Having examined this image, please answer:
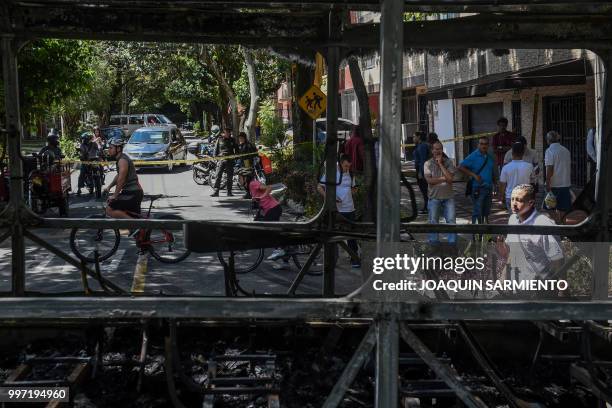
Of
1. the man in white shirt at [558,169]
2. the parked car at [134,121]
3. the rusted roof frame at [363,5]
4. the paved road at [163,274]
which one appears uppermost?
the parked car at [134,121]

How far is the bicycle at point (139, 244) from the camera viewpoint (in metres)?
12.8

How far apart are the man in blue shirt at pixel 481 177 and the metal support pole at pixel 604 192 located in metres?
7.44

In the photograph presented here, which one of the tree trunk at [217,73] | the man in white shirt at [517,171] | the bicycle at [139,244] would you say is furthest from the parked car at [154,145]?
the man in white shirt at [517,171]

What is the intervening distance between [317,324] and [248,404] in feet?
3.83

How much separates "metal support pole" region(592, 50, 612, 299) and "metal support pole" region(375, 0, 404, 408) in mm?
3077

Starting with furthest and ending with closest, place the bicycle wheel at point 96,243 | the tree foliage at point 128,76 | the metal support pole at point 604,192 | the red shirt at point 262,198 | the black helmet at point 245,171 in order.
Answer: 1. the black helmet at point 245,171
2. the tree foliage at point 128,76
3. the bicycle wheel at point 96,243
4. the red shirt at point 262,198
5. the metal support pole at point 604,192

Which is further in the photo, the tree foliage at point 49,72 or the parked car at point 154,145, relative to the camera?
the parked car at point 154,145

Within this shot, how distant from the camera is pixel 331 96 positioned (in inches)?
260

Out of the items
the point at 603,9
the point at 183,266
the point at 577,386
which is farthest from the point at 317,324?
the point at 183,266

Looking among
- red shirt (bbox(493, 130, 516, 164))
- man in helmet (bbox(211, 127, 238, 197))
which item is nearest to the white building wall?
red shirt (bbox(493, 130, 516, 164))

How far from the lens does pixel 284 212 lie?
19234mm

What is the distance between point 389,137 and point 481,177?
10.7m

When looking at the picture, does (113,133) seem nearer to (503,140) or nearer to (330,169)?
(503,140)

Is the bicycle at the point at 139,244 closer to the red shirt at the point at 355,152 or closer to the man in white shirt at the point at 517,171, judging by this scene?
the red shirt at the point at 355,152
